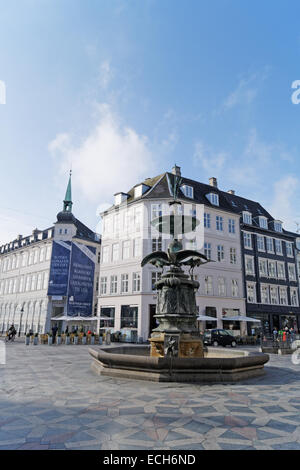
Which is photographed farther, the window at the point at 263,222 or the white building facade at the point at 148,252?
the window at the point at 263,222

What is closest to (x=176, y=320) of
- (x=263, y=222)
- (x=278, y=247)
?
(x=263, y=222)

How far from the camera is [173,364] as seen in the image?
27.1 feet

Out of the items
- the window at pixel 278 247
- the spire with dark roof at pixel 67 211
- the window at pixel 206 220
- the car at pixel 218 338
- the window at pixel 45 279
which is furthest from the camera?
the spire with dark roof at pixel 67 211

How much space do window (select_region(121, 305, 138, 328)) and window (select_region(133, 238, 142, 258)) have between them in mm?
5510

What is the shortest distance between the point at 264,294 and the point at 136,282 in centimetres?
1764

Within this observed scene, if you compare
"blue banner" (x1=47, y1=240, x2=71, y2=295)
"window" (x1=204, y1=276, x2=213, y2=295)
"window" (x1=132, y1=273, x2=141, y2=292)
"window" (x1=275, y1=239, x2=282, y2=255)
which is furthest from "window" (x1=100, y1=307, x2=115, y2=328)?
"window" (x1=275, y1=239, x2=282, y2=255)

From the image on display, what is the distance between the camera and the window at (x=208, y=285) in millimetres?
34666

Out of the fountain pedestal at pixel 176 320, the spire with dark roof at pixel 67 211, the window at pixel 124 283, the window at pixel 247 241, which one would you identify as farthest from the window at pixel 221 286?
the fountain pedestal at pixel 176 320

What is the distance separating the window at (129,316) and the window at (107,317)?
162cm

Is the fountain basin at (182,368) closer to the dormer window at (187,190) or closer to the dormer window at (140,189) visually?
the dormer window at (140,189)

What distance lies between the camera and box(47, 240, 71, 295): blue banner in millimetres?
41094

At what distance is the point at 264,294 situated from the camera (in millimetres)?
40219
